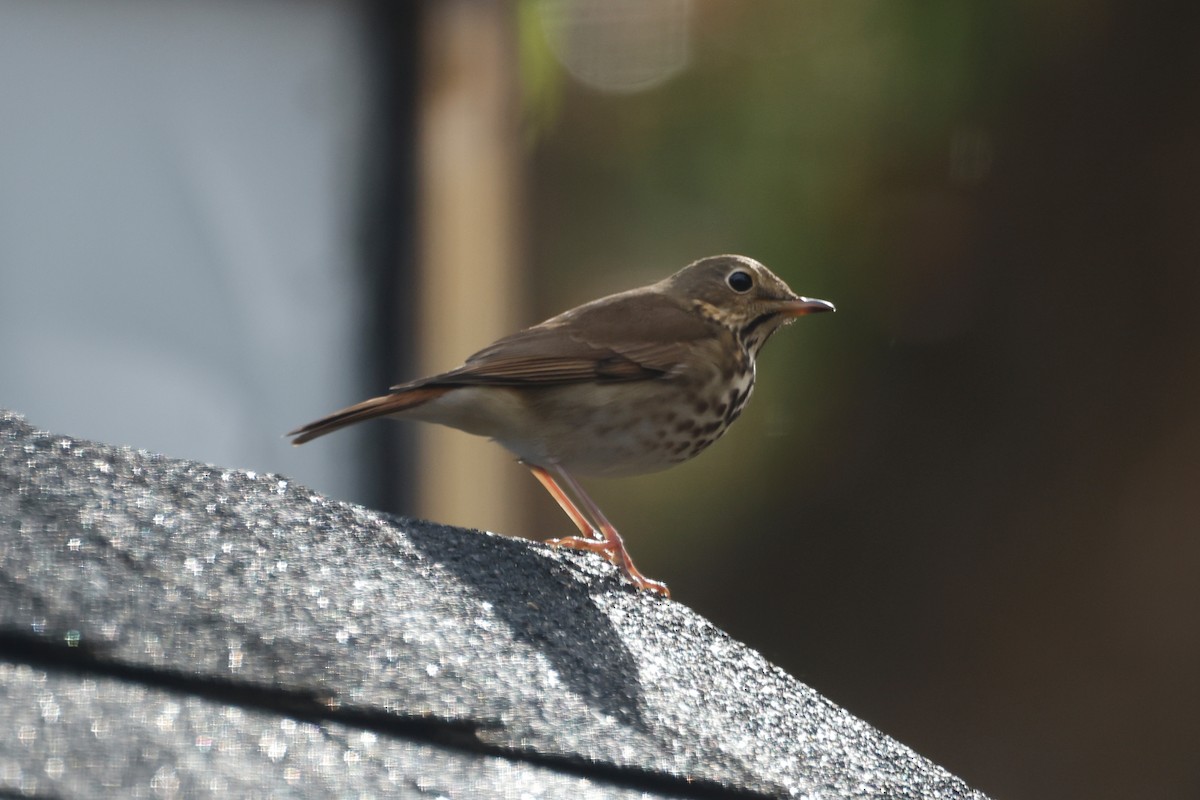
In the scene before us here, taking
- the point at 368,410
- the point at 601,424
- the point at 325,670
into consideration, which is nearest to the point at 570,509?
the point at 601,424

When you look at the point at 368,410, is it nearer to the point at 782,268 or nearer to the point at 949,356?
the point at 782,268

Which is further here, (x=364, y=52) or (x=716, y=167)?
(x=716, y=167)

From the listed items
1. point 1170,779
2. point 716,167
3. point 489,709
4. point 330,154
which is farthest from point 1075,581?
point 489,709

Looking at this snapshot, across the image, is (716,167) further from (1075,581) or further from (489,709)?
(489,709)

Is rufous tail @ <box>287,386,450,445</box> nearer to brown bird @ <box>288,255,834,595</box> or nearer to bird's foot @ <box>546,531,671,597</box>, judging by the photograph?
brown bird @ <box>288,255,834,595</box>

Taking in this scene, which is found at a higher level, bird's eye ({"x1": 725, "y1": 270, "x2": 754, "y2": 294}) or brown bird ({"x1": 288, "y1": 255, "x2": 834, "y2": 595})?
bird's eye ({"x1": 725, "y1": 270, "x2": 754, "y2": 294})

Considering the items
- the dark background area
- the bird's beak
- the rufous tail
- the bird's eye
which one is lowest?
the dark background area

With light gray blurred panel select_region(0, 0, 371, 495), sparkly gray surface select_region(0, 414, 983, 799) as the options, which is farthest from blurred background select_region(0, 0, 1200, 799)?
sparkly gray surface select_region(0, 414, 983, 799)
